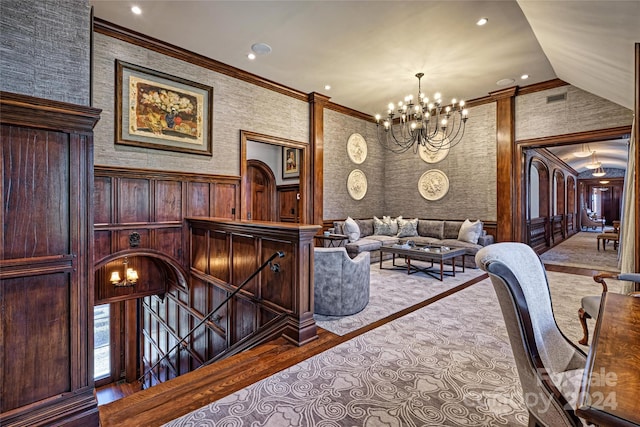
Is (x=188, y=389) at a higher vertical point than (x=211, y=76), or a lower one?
lower

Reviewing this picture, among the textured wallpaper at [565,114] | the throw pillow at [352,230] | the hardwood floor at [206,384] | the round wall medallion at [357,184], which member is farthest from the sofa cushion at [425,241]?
the hardwood floor at [206,384]

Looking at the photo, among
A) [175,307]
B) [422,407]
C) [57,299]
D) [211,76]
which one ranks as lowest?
[175,307]

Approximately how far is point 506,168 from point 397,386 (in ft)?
18.4

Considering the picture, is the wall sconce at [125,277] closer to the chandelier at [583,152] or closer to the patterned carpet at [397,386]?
the patterned carpet at [397,386]

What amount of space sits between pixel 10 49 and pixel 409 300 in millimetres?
4141

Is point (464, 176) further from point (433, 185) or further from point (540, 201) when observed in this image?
point (540, 201)

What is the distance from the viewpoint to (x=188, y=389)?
1957mm

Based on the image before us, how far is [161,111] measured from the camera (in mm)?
4387

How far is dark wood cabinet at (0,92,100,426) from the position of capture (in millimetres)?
1444

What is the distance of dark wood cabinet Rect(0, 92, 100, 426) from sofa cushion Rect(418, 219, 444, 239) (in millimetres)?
6517

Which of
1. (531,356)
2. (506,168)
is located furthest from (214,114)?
(506,168)

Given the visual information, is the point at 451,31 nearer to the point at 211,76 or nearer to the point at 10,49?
the point at 211,76

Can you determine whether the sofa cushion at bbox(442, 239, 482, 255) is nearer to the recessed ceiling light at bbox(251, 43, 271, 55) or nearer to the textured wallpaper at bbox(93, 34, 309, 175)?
the textured wallpaper at bbox(93, 34, 309, 175)

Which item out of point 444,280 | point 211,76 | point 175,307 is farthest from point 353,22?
point 175,307
